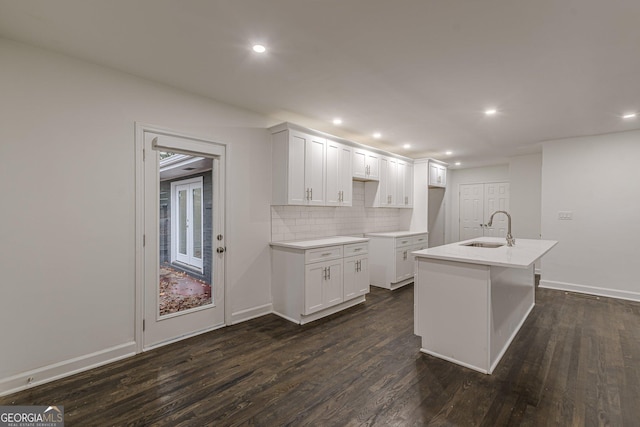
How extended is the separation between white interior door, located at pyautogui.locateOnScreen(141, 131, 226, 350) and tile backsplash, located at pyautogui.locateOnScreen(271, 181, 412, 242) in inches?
34.4

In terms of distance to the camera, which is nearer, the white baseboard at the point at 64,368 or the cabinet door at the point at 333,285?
the white baseboard at the point at 64,368

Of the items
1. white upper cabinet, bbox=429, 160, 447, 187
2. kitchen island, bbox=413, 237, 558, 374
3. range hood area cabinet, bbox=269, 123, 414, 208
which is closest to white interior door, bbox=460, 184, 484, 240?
white upper cabinet, bbox=429, 160, 447, 187

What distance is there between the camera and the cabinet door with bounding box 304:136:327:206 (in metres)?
3.87

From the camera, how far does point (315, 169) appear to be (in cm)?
398

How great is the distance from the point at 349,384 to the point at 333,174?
9.05 ft

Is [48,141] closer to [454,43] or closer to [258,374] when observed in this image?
[258,374]

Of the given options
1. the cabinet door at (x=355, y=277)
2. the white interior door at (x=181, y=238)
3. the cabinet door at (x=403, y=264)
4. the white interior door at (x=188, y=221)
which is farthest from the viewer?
the cabinet door at (x=403, y=264)

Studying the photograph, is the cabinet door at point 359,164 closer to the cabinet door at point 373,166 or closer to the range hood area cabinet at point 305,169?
the cabinet door at point 373,166

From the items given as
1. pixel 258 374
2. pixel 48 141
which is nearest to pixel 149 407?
pixel 258 374

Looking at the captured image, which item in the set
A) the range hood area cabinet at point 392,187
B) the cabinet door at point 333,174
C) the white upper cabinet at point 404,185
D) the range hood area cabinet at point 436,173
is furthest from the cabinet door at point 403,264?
the range hood area cabinet at point 436,173

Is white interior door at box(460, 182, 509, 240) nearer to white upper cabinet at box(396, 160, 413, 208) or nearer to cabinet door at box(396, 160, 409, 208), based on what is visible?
white upper cabinet at box(396, 160, 413, 208)

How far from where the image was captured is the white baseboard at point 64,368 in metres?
2.15

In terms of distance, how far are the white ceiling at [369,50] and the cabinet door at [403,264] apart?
2.39 meters

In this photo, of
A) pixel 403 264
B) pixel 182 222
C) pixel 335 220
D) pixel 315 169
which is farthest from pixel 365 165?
pixel 182 222
